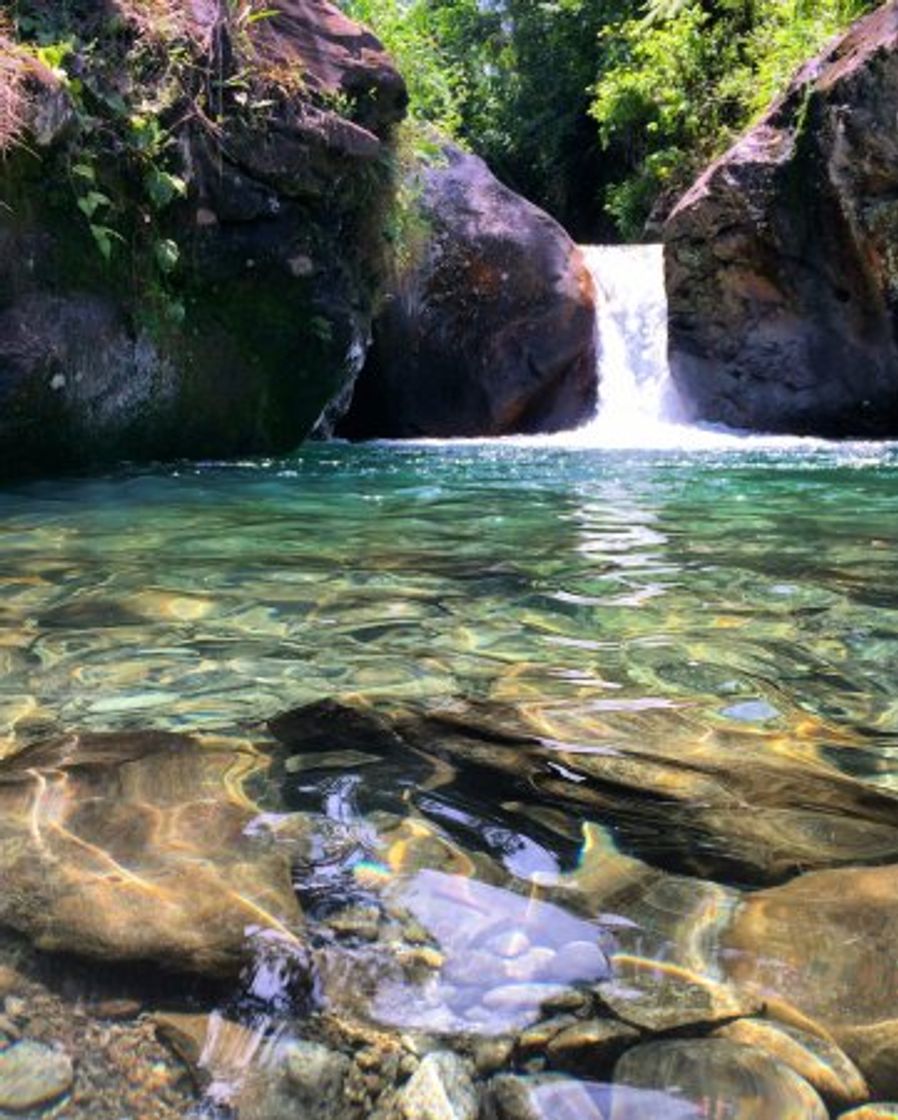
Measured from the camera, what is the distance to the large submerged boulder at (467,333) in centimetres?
1327

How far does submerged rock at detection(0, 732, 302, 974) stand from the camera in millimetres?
1669

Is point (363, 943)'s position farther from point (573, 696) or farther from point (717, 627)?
point (717, 627)

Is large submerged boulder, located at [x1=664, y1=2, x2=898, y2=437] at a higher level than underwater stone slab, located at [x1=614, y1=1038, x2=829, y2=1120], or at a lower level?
higher

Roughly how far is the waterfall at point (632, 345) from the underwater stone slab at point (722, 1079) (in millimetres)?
12176

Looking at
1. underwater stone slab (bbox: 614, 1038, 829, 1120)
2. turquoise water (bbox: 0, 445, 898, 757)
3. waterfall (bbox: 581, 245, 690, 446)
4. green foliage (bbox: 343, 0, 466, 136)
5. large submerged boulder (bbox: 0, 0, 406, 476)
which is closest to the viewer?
underwater stone slab (bbox: 614, 1038, 829, 1120)

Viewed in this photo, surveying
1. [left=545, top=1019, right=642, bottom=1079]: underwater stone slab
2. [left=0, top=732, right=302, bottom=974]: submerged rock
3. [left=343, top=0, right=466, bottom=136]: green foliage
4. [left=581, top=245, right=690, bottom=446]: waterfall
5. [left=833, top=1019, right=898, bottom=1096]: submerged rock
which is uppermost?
[left=343, top=0, right=466, bottom=136]: green foliage

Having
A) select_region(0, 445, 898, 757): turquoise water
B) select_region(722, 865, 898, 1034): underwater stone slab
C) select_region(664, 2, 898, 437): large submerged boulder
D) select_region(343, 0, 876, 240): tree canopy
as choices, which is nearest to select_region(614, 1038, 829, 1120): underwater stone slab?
select_region(722, 865, 898, 1034): underwater stone slab

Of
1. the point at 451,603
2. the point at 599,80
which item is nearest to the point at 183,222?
the point at 451,603

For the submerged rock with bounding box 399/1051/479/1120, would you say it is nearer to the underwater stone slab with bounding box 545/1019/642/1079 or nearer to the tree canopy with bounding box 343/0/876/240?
the underwater stone slab with bounding box 545/1019/642/1079

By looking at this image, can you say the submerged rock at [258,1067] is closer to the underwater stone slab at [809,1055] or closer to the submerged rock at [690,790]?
the underwater stone slab at [809,1055]

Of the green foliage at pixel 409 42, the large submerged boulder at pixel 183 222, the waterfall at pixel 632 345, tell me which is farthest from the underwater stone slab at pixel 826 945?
the waterfall at pixel 632 345

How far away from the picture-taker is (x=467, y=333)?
43.8 ft

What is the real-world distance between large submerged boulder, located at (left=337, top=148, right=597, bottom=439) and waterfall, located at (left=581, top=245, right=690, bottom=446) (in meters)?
0.86

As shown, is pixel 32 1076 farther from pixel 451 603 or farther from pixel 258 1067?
pixel 451 603
